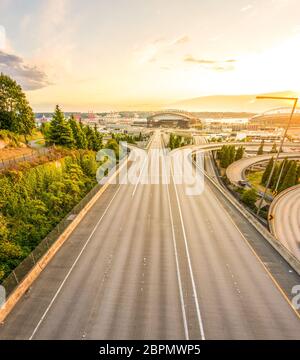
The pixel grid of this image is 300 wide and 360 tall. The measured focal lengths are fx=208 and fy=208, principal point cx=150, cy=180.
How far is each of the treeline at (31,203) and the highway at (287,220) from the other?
1159 inches

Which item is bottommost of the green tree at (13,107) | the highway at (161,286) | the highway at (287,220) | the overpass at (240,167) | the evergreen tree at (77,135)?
the overpass at (240,167)

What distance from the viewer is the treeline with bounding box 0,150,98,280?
19516 millimetres

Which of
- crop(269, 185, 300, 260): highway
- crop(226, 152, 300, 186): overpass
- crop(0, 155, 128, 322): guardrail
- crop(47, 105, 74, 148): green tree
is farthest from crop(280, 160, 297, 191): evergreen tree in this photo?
crop(47, 105, 74, 148): green tree

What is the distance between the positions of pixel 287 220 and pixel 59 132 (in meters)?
45.0

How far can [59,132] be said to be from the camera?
4381 centimetres

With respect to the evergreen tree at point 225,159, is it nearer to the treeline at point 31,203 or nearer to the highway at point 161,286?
the highway at point 161,286

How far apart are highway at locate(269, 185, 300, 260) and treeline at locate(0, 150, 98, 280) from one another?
2943 centimetres

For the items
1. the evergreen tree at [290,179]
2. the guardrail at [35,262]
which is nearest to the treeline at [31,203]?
the guardrail at [35,262]

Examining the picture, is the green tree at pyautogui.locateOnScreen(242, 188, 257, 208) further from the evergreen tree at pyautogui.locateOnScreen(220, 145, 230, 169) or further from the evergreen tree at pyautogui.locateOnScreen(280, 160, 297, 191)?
the evergreen tree at pyautogui.locateOnScreen(220, 145, 230, 169)

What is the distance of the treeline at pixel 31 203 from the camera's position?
1952 cm
